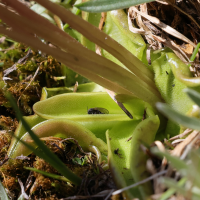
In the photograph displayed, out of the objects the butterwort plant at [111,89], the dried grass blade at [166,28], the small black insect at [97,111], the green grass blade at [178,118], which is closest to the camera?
the green grass blade at [178,118]

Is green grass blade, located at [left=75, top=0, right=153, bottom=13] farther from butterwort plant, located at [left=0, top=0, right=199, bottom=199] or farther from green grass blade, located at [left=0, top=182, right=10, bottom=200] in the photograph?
green grass blade, located at [left=0, top=182, right=10, bottom=200]

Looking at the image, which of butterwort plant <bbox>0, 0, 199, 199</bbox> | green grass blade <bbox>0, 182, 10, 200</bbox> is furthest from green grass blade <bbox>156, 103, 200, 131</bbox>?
green grass blade <bbox>0, 182, 10, 200</bbox>

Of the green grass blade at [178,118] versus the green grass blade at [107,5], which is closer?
the green grass blade at [178,118]

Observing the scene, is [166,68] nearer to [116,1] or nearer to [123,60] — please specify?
[123,60]

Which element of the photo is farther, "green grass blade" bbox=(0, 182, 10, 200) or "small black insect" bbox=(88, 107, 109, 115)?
"small black insect" bbox=(88, 107, 109, 115)

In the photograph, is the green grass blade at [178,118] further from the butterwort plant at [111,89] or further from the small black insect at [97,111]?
the small black insect at [97,111]

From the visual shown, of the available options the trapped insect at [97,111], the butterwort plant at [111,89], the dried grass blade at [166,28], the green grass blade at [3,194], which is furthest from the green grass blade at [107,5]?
the green grass blade at [3,194]

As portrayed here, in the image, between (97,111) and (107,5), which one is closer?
(107,5)

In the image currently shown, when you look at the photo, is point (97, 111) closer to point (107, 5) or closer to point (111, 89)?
point (111, 89)

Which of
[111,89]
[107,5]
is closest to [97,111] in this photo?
[111,89]

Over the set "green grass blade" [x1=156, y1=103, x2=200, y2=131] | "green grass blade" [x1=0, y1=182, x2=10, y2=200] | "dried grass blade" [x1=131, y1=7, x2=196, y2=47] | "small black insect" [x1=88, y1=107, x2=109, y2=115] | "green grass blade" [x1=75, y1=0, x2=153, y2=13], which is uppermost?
"green grass blade" [x1=75, y1=0, x2=153, y2=13]

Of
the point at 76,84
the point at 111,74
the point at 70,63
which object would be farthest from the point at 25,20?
the point at 76,84
